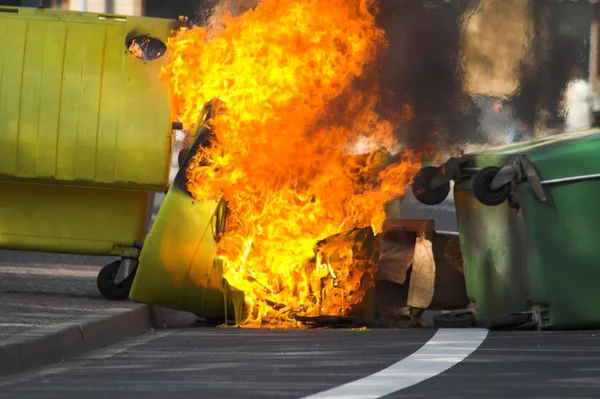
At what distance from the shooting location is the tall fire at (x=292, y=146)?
535 inches

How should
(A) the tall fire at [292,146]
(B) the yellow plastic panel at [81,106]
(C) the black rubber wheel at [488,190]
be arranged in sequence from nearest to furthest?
1. (C) the black rubber wheel at [488,190]
2. (A) the tall fire at [292,146]
3. (B) the yellow plastic panel at [81,106]

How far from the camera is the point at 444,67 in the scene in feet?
52.9

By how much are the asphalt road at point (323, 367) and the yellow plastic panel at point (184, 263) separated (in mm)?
394

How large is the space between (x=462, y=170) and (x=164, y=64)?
2435 millimetres

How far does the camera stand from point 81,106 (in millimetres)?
14656

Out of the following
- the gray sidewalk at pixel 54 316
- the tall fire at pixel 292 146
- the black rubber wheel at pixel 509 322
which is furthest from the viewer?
the tall fire at pixel 292 146

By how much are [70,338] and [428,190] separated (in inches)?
135

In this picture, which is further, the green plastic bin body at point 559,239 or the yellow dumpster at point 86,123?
the yellow dumpster at point 86,123

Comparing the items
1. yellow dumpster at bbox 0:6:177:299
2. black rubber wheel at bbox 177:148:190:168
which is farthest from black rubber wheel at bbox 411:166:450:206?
yellow dumpster at bbox 0:6:177:299

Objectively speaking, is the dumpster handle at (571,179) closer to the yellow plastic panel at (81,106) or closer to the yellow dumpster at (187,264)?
the yellow dumpster at (187,264)

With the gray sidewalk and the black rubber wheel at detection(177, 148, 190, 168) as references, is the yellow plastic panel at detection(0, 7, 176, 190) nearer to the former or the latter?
the black rubber wheel at detection(177, 148, 190, 168)

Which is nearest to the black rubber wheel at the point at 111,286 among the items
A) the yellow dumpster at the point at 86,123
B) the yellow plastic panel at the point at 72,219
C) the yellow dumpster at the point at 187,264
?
the yellow dumpster at the point at 86,123

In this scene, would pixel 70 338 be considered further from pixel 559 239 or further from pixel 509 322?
pixel 559 239

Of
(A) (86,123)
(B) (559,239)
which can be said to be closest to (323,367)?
(B) (559,239)
